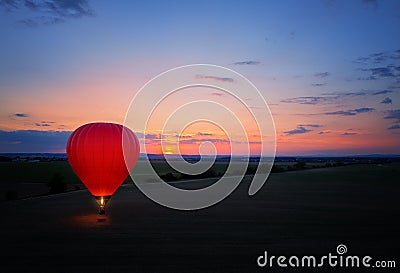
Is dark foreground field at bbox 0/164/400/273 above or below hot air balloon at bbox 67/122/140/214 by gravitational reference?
below

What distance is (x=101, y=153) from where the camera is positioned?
17.8 metres

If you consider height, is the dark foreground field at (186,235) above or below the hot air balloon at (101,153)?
below

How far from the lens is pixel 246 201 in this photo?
2398cm

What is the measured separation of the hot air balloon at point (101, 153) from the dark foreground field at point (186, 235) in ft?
5.06

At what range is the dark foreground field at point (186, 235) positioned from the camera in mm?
10516

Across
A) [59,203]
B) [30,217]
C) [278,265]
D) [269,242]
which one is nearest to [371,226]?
[269,242]

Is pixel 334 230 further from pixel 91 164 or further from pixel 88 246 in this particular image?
pixel 91 164

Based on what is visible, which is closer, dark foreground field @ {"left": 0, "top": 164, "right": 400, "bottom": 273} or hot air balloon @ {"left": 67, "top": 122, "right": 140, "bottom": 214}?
dark foreground field @ {"left": 0, "top": 164, "right": 400, "bottom": 273}

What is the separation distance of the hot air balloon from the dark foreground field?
154cm

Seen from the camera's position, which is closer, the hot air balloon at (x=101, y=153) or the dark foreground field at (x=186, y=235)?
the dark foreground field at (x=186, y=235)

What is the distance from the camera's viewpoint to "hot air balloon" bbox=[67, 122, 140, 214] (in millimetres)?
17750

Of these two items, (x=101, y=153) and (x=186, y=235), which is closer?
(x=186, y=235)

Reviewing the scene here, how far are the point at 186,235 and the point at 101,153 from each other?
595 cm

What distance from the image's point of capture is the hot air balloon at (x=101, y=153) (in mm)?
17750
